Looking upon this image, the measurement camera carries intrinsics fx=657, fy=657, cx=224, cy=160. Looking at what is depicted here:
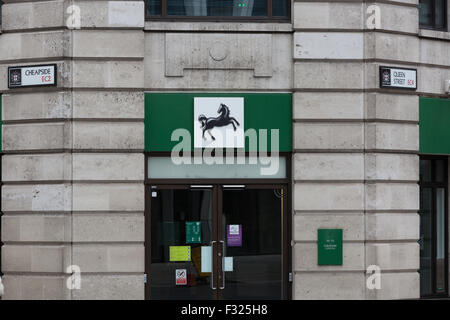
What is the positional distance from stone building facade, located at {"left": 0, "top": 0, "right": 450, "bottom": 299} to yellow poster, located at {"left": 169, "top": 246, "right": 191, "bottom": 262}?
18.3 inches

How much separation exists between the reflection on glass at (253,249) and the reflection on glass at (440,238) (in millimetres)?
3743

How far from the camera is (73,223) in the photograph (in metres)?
11.7

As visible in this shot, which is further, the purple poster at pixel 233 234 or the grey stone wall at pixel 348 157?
the purple poster at pixel 233 234

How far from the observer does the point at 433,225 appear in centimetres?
1369

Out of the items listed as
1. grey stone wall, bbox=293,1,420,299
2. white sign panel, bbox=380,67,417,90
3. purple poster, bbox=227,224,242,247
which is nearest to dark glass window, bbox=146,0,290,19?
grey stone wall, bbox=293,1,420,299

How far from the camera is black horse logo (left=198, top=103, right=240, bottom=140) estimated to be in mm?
11961

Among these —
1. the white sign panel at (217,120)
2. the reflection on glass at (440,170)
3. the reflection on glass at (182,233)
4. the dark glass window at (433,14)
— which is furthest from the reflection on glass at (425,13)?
the reflection on glass at (182,233)

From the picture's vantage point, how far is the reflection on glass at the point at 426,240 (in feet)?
44.1

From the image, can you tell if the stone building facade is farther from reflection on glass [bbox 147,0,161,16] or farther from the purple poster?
the purple poster

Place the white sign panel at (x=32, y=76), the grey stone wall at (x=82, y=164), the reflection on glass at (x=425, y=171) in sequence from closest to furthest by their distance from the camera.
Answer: the grey stone wall at (x=82, y=164), the white sign panel at (x=32, y=76), the reflection on glass at (x=425, y=171)

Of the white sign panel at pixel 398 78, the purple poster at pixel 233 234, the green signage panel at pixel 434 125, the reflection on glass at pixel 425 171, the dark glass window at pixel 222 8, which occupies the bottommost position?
the purple poster at pixel 233 234

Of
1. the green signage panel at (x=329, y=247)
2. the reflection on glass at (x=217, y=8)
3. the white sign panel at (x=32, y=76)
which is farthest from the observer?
the reflection on glass at (x=217, y=8)

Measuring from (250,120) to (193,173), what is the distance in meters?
1.43

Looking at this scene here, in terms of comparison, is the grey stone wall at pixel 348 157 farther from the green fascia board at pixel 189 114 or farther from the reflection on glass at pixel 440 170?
the reflection on glass at pixel 440 170
